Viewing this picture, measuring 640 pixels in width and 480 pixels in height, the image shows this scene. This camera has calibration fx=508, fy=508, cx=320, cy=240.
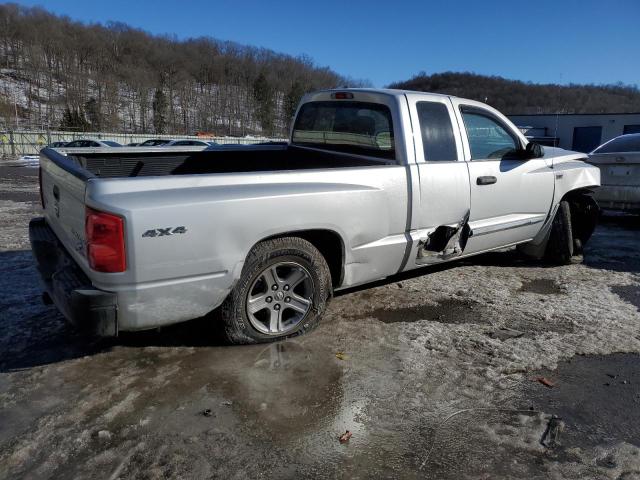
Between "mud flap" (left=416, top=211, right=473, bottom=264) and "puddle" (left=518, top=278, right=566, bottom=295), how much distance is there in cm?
98

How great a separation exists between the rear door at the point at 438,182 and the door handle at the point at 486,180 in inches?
6.9

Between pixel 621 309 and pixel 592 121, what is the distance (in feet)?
133

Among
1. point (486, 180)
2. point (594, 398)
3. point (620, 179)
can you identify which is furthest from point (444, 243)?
point (620, 179)

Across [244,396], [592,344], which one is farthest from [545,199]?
[244,396]

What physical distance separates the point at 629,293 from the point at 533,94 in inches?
3056

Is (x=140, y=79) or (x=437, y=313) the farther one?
(x=140, y=79)

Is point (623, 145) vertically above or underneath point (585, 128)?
underneath

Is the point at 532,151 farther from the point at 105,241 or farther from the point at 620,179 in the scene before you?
the point at 105,241

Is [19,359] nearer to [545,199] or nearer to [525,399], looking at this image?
[525,399]

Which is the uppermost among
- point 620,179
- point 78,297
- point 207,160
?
point 207,160

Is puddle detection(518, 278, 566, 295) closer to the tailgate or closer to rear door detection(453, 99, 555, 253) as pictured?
rear door detection(453, 99, 555, 253)

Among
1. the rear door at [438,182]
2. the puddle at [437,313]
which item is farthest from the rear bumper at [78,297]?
Result: the rear door at [438,182]

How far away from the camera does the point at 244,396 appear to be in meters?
3.05

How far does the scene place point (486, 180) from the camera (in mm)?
4727
